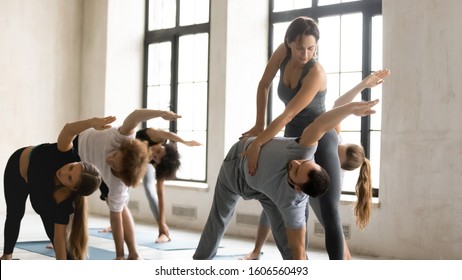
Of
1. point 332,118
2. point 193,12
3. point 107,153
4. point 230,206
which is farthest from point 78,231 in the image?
point 193,12

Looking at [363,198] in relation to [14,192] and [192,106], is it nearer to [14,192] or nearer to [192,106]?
[14,192]

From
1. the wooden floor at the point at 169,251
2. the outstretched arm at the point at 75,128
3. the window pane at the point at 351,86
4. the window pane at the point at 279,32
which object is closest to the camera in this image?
the outstretched arm at the point at 75,128

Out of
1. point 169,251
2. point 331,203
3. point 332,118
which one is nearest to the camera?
point 332,118

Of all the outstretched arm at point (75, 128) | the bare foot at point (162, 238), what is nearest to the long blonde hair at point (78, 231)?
the outstretched arm at point (75, 128)

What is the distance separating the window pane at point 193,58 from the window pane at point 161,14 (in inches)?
14.6

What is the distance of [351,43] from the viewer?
575 centimetres

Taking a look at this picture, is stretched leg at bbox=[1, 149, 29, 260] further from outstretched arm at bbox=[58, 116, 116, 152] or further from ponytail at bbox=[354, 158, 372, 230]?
ponytail at bbox=[354, 158, 372, 230]

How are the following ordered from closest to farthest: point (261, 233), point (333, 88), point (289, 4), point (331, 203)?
1. point (331, 203)
2. point (261, 233)
3. point (333, 88)
4. point (289, 4)

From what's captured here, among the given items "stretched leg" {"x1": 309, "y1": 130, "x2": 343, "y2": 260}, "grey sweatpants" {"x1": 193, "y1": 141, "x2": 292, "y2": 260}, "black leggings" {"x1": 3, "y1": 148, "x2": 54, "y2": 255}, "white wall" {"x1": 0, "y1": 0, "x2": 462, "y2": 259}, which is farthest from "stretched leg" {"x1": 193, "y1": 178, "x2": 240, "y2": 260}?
"white wall" {"x1": 0, "y1": 0, "x2": 462, "y2": 259}

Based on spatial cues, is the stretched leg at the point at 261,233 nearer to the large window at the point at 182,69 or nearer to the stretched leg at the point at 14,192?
the stretched leg at the point at 14,192

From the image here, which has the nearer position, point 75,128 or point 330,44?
point 75,128

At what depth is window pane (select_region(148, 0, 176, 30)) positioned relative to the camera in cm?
765

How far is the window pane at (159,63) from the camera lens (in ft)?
25.2

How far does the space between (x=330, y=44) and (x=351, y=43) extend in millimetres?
227
